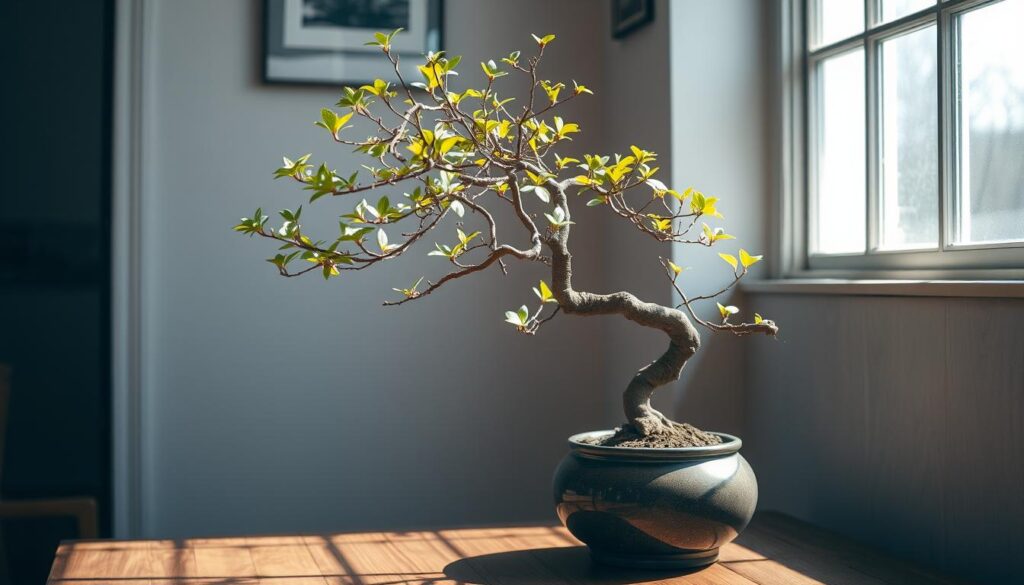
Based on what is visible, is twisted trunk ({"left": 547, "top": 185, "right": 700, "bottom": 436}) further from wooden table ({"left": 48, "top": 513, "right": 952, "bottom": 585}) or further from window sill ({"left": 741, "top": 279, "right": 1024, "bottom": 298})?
window sill ({"left": 741, "top": 279, "right": 1024, "bottom": 298})

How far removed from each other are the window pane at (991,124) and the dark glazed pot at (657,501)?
2.11ft

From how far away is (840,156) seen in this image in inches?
90.4

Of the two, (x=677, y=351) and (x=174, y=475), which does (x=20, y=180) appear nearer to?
(x=174, y=475)

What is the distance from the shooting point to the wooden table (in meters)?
1.58

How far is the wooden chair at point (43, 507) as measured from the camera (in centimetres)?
256

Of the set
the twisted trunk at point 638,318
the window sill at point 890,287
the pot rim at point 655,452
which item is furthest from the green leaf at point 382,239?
the window sill at point 890,287

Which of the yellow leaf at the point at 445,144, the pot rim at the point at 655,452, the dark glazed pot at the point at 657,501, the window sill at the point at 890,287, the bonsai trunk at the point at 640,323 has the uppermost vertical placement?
the yellow leaf at the point at 445,144

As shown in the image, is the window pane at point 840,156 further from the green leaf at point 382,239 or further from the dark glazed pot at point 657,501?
the green leaf at point 382,239

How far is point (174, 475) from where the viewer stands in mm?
2758

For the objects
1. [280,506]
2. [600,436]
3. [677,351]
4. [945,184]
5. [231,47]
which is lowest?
[280,506]

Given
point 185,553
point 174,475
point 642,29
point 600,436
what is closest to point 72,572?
point 185,553

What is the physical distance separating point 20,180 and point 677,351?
1.92 meters

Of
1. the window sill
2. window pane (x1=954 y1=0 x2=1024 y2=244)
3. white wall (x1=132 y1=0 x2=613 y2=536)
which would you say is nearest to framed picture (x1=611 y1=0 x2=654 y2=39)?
white wall (x1=132 y1=0 x2=613 y2=536)

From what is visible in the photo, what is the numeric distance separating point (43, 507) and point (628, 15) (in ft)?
6.04
